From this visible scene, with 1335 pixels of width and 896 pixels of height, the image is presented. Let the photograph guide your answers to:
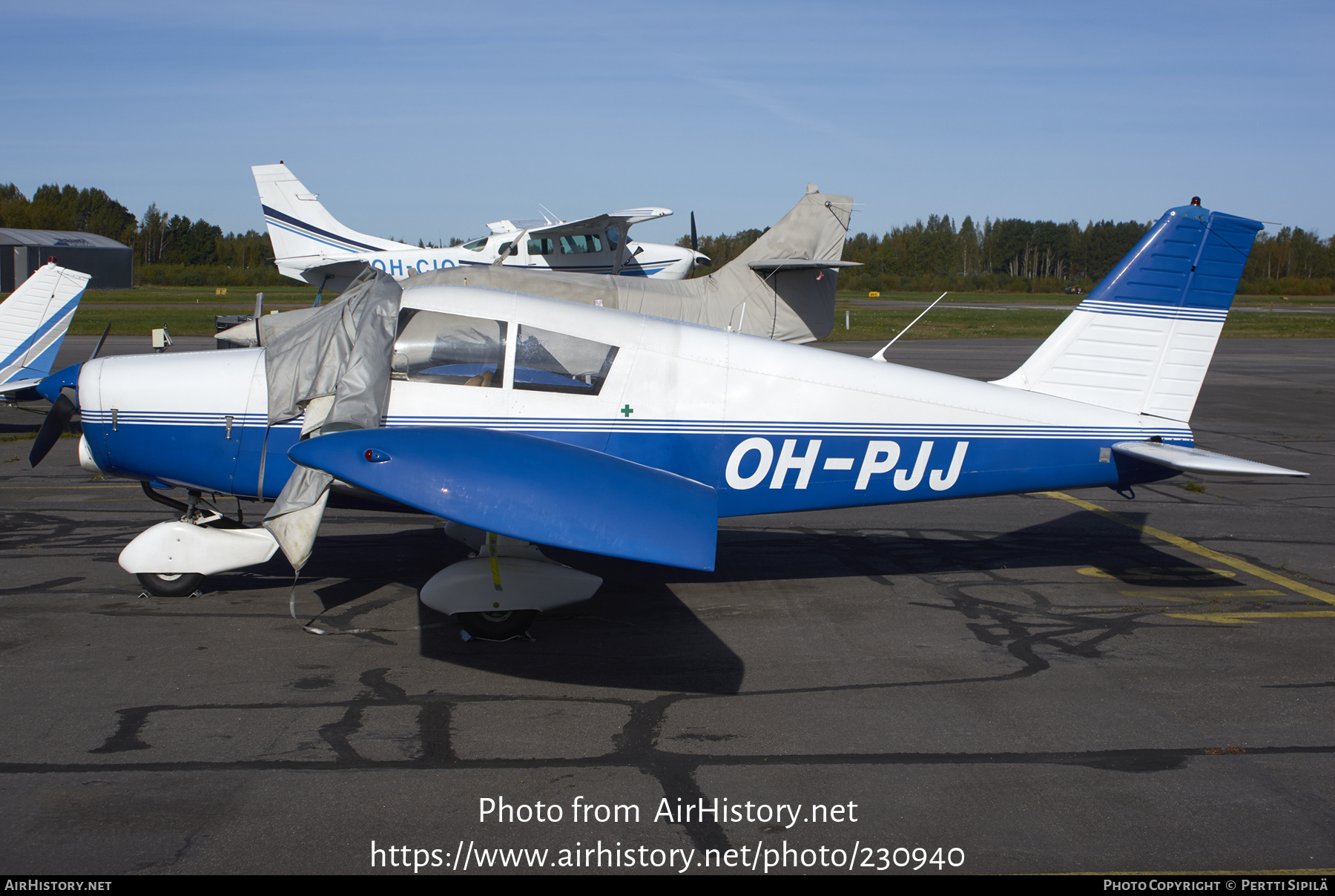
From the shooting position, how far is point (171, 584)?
662 centimetres

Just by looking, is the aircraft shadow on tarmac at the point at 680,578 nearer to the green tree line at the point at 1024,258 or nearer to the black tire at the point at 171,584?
the black tire at the point at 171,584

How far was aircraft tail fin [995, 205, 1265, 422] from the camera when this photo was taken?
720 centimetres

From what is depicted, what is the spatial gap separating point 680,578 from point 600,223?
14769 mm

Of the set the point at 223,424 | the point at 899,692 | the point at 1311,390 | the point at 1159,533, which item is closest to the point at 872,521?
the point at 1159,533

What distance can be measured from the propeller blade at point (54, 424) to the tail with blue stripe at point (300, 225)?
63.6 feet

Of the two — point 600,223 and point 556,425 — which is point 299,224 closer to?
point 600,223

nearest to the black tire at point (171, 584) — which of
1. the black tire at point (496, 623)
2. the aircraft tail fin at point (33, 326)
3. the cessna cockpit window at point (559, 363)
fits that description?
the black tire at point (496, 623)

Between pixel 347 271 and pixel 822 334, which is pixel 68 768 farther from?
pixel 347 271

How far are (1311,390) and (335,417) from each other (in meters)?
22.3

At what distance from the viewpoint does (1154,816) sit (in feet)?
12.8

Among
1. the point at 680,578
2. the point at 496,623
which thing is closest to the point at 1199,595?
the point at 680,578

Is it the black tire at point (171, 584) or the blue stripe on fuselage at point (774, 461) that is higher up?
the blue stripe on fuselage at point (774, 461)

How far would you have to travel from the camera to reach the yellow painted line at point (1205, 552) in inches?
284

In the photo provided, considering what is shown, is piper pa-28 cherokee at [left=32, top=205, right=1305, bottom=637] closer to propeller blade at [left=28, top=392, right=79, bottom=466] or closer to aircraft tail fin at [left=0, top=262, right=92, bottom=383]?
propeller blade at [left=28, top=392, right=79, bottom=466]
